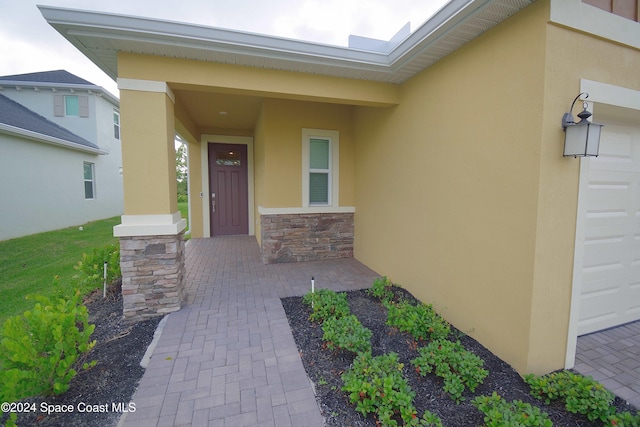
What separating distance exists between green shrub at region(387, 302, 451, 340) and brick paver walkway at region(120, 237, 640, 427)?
1.10 m

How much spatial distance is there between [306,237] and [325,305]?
7.70 ft

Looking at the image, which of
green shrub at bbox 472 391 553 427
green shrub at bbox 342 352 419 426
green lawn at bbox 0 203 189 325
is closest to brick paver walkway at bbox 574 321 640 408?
green shrub at bbox 472 391 553 427

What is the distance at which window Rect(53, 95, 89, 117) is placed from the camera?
11.7 meters

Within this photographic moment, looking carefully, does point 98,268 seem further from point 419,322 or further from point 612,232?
point 612,232

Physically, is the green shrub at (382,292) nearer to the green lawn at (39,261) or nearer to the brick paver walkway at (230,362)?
the brick paver walkway at (230,362)

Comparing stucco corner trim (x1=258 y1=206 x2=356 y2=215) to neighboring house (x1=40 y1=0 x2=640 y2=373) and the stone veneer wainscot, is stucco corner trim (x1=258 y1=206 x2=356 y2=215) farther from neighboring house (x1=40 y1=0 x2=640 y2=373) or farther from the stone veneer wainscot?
neighboring house (x1=40 y1=0 x2=640 y2=373)

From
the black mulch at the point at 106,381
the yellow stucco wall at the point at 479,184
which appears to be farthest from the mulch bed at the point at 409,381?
the black mulch at the point at 106,381

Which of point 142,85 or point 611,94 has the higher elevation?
point 142,85

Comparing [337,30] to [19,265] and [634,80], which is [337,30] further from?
[19,265]

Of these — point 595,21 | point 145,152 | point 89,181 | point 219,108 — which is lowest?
point 89,181

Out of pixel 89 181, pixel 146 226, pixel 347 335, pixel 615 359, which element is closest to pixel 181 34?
pixel 146 226

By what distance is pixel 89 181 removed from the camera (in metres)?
11.3

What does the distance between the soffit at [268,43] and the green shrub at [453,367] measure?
9.42 ft

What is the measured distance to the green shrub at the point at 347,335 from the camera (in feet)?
8.00
